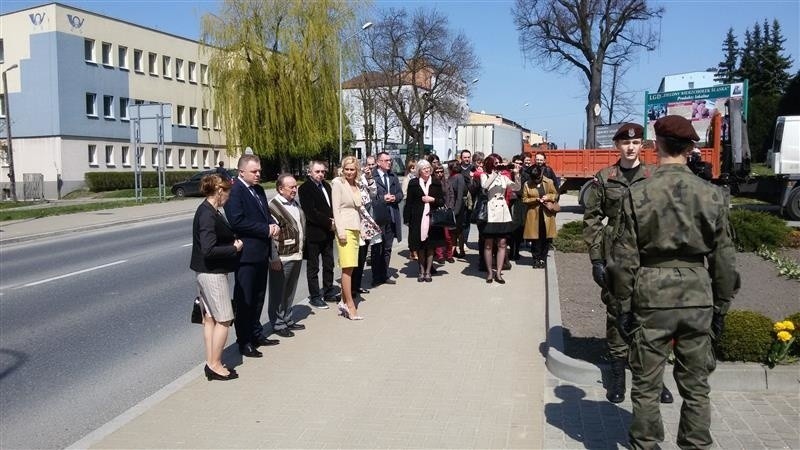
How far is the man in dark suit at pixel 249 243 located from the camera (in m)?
6.39

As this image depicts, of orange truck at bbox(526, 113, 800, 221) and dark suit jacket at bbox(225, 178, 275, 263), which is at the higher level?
orange truck at bbox(526, 113, 800, 221)

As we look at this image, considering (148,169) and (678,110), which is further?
(148,169)

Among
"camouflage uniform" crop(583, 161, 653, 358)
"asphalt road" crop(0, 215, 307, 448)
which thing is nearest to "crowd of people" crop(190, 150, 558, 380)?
"asphalt road" crop(0, 215, 307, 448)

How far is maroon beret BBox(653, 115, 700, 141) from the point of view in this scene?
147 inches

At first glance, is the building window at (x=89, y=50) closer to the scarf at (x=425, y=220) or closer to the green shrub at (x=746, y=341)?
the scarf at (x=425, y=220)

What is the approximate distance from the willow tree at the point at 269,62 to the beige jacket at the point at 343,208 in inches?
1217

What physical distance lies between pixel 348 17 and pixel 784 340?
36.5m

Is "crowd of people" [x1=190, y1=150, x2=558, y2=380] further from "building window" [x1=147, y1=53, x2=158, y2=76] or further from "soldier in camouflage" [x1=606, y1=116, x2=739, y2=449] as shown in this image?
"building window" [x1=147, y1=53, x2=158, y2=76]

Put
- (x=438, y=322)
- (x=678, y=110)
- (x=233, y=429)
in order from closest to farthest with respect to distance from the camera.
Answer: (x=233, y=429) → (x=438, y=322) → (x=678, y=110)

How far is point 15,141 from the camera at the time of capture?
139 ft

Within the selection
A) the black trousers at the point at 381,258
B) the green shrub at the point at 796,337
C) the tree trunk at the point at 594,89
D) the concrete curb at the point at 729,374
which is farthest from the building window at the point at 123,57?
the green shrub at the point at 796,337

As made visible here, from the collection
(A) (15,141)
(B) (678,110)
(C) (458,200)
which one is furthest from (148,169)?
(C) (458,200)

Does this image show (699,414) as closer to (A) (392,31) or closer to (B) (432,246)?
(B) (432,246)

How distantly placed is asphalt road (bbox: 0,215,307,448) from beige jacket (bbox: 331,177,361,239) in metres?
1.76
